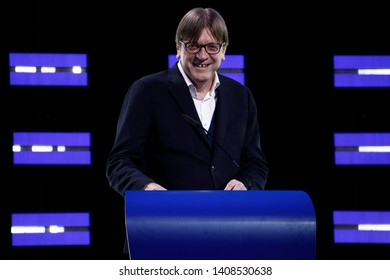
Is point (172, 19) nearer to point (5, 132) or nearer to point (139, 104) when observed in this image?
point (5, 132)

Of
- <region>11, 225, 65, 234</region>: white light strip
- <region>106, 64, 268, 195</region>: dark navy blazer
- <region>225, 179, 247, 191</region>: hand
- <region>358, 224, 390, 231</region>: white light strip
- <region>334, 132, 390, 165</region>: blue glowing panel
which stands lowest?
<region>358, 224, 390, 231</region>: white light strip

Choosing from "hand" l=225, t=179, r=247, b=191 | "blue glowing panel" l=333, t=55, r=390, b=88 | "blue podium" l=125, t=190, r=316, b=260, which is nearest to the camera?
"blue podium" l=125, t=190, r=316, b=260

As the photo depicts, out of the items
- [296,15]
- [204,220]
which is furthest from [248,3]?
[204,220]

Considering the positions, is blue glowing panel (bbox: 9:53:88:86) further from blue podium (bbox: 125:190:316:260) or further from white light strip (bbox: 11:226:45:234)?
blue podium (bbox: 125:190:316:260)

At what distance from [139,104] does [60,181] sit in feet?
7.46

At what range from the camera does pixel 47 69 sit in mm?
4168

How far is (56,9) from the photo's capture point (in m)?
4.19

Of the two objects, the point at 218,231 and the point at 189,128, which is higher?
the point at 189,128

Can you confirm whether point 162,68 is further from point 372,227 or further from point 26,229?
point 372,227

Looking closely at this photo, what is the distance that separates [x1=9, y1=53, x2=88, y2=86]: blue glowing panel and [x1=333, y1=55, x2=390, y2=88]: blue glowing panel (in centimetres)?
151

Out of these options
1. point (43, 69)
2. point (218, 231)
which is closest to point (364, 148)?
point (43, 69)

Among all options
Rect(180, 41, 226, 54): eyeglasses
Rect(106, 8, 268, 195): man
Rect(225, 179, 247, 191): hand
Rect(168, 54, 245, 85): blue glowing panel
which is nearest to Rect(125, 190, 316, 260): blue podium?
Rect(225, 179, 247, 191): hand

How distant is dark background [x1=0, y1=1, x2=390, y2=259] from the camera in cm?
416

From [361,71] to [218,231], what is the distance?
318 centimetres
